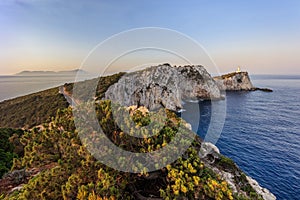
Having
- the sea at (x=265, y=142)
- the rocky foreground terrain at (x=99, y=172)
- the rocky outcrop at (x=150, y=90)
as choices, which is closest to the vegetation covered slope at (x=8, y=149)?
the rocky foreground terrain at (x=99, y=172)

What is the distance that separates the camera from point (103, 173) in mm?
7477

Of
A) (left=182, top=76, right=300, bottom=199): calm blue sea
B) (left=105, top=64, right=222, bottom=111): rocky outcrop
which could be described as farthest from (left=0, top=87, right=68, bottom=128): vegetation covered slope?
(left=182, top=76, right=300, bottom=199): calm blue sea

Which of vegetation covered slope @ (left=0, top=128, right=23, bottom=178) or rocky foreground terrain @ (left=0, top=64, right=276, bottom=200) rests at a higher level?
rocky foreground terrain @ (left=0, top=64, right=276, bottom=200)

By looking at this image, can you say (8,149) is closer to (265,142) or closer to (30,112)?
(30,112)

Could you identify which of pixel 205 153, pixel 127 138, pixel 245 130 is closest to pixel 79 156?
pixel 127 138

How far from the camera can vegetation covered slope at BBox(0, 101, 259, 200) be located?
24.3 feet

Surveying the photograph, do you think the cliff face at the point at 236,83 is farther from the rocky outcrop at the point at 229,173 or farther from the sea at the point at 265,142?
the rocky outcrop at the point at 229,173

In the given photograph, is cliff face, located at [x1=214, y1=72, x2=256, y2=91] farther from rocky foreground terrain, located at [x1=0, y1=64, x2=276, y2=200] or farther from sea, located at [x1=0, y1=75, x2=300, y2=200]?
rocky foreground terrain, located at [x1=0, y1=64, x2=276, y2=200]

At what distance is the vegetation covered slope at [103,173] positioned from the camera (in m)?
7.41

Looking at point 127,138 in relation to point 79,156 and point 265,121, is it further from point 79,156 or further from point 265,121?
point 265,121

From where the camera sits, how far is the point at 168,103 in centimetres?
5875

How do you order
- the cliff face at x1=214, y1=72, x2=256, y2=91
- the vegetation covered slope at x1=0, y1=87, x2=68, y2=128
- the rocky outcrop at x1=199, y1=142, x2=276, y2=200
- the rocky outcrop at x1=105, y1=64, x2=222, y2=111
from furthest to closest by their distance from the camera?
the cliff face at x1=214, y1=72, x2=256, y2=91, the rocky outcrop at x1=105, y1=64, x2=222, y2=111, the vegetation covered slope at x1=0, y1=87, x2=68, y2=128, the rocky outcrop at x1=199, y1=142, x2=276, y2=200

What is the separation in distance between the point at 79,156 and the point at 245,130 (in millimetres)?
38994

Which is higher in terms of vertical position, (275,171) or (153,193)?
(153,193)
